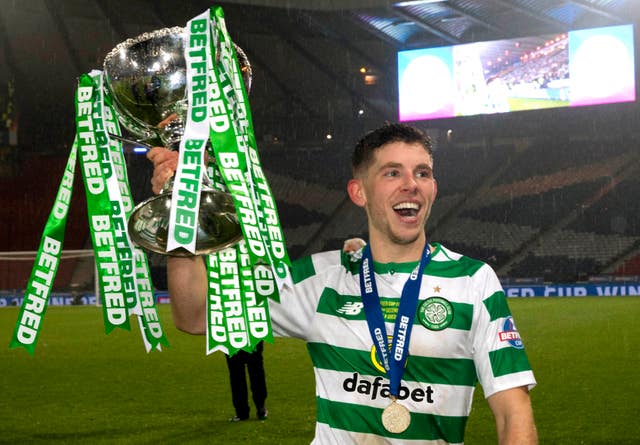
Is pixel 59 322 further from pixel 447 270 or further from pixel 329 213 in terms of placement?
pixel 447 270

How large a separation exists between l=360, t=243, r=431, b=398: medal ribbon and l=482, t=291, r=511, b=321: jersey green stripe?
0.21 metres

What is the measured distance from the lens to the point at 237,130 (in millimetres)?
2363

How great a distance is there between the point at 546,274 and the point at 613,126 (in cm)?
789

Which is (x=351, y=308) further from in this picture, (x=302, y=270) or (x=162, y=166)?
(x=162, y=166)

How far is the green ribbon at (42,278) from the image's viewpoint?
267 cm

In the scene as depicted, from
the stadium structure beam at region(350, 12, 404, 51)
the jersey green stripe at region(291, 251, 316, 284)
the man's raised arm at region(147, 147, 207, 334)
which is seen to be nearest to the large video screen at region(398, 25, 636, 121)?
the stadium structure beam at region(350, 12, 404, 51)

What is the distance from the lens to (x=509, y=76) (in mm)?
29328

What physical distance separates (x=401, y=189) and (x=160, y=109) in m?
0.83

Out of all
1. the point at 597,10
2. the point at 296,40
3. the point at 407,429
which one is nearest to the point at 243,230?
the point at 407,429

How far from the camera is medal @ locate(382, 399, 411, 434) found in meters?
2.47

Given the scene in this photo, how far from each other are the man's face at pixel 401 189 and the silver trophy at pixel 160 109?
450 mm

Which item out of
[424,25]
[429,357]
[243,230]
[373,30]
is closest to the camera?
[243,230]

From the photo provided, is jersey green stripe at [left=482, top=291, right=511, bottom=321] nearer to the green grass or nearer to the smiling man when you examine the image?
the smiling man

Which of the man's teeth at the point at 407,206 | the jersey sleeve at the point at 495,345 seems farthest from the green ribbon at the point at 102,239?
the jersey sleeve at the point at 495,345
